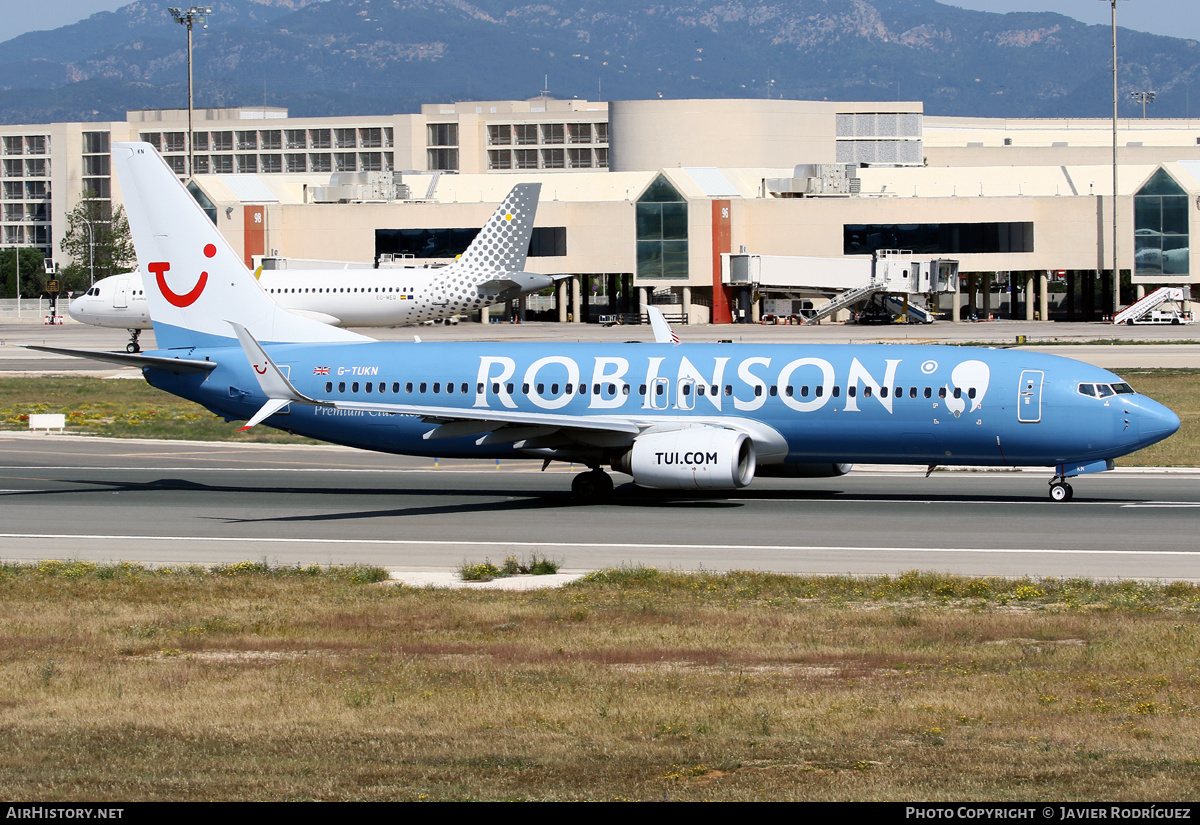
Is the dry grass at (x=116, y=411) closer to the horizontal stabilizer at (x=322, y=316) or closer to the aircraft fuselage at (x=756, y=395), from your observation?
the aircraft fuselage at (x=756, y=395)

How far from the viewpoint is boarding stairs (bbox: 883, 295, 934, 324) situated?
4535 inches

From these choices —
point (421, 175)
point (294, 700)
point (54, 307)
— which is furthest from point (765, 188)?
point (294, 700)

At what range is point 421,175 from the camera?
137 meters

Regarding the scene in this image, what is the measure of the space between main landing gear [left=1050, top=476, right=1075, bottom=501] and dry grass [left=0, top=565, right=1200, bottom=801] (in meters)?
10.6

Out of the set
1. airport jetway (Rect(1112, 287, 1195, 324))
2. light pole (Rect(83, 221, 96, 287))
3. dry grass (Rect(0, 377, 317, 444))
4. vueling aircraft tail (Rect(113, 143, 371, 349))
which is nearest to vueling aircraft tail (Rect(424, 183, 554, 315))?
dry grass (Rect(0, 377, 317, 444))

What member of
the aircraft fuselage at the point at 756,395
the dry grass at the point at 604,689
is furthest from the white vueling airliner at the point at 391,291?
the dry grass at the point at 604,689

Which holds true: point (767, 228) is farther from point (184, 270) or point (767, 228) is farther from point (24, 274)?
point (24, 274)

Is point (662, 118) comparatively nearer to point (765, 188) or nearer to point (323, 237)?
point (765, 188)

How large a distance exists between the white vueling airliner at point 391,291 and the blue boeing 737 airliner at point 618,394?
51.8 metres

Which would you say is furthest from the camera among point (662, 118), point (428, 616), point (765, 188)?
point (662, 118)

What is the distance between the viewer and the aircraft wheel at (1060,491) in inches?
1362

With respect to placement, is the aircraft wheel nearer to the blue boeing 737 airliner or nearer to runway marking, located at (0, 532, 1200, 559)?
the blue boeing 737 airliner

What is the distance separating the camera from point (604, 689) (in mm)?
17172

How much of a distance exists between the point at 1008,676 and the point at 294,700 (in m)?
8.36
